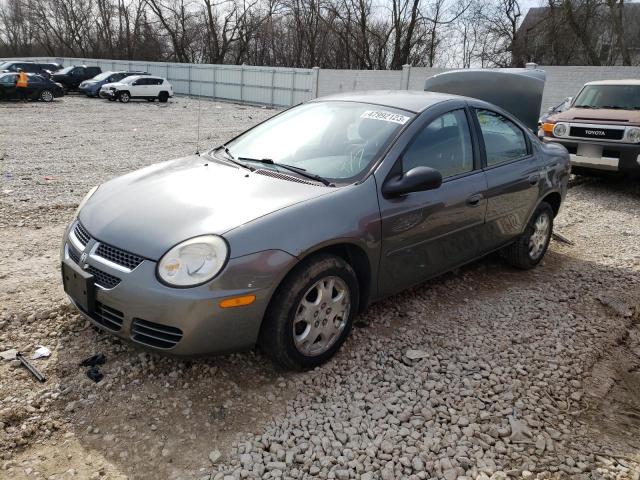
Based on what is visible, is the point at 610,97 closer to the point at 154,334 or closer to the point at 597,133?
the point at 597,133

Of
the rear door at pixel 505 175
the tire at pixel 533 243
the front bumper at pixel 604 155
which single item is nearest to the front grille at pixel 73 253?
the rear door at pixel 505 175

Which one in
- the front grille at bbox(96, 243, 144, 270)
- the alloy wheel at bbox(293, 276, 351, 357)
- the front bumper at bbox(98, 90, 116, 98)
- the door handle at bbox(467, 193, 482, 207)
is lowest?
the alloy wheel at bbox(293, 276, 351, 357)

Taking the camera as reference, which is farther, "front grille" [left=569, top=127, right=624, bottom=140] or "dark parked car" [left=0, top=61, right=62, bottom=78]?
"dark parked car" [left=0, top=61, right=62, bottom=78]

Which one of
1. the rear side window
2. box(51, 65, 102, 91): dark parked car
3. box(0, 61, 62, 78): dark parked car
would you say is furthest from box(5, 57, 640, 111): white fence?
the rear side window

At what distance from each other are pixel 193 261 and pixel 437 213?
1775 mm

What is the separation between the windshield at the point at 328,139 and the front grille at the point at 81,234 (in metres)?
1.19

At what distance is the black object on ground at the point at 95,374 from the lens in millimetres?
2955

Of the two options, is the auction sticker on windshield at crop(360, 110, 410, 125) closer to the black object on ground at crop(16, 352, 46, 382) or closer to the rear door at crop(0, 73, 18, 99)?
the black object on ground at crop(16, 352, 46, 382)

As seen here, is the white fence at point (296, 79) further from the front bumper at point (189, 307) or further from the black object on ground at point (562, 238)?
the front bumper at point (189, 307)

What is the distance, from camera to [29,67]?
1152 inches

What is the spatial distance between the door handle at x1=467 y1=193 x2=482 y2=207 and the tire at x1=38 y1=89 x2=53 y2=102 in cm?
2514

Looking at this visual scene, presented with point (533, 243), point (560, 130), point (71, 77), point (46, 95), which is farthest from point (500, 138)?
point (71, 77)

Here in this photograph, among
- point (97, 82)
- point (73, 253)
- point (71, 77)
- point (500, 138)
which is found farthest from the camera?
point (71, 77)

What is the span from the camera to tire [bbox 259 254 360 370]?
287cm
